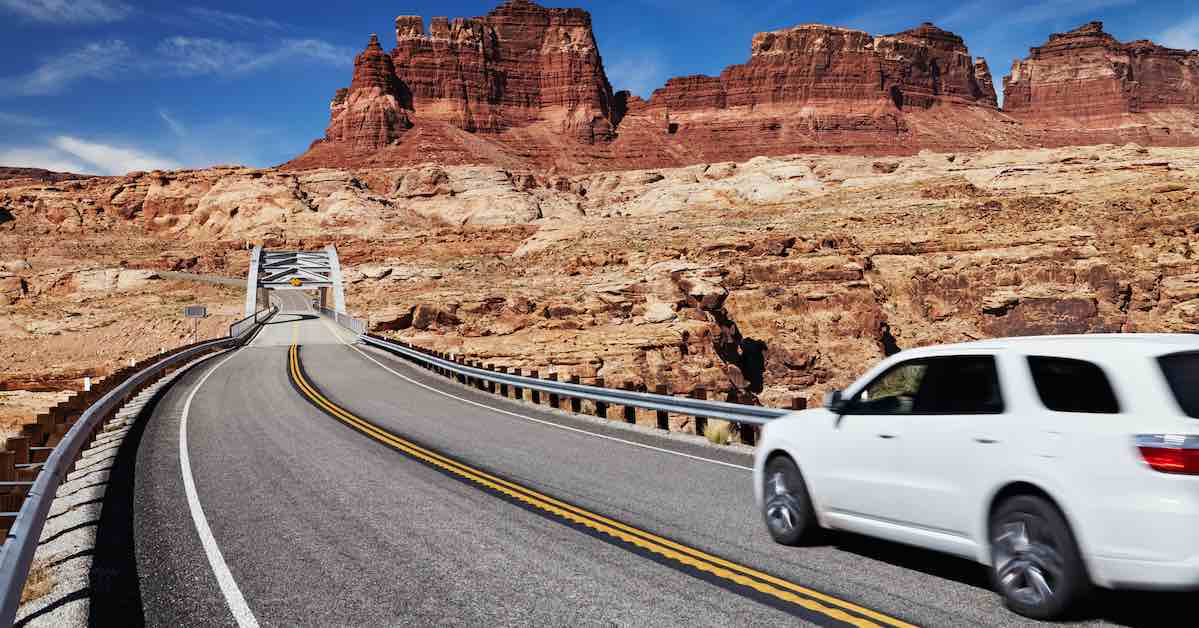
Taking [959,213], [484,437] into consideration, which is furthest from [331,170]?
[484,437]

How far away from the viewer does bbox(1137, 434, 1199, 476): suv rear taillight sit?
4.36 m

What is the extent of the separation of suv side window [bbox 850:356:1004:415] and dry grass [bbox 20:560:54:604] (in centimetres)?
617

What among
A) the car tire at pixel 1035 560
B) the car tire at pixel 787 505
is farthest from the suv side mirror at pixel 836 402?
the car tire at pixel 1035 560

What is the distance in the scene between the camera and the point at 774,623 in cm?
508

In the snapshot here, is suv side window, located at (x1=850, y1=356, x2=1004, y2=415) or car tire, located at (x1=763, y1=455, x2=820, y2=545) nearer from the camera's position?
suv side window, located at (x1=850, y1=356, x2=1004, y2=415)

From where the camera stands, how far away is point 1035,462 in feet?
16.6

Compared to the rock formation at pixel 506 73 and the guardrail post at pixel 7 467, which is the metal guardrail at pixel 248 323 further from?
the rock formation at pixel 506 73

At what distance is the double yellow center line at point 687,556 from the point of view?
17.1 ft

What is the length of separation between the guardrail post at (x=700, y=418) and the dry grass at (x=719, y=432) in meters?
0.50

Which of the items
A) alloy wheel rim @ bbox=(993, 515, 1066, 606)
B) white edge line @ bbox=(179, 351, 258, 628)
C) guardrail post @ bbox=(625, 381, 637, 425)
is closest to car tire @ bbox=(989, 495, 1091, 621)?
alloy wheel rim @ bbox=(993, 515, 1066, 606)

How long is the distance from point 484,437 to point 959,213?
58.6 metres

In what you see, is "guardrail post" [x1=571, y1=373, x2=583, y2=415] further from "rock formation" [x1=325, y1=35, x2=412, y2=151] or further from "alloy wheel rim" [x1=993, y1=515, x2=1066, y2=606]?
"rock formation" [x1=325, y1=35, x2=412, y2=151]

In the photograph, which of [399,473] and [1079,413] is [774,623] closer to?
[1079,413]

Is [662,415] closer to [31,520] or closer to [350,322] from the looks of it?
[31,520]
